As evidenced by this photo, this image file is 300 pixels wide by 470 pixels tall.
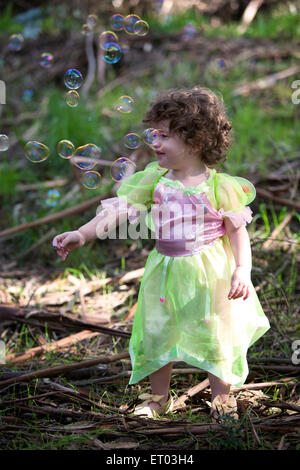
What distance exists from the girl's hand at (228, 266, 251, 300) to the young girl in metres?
0.01

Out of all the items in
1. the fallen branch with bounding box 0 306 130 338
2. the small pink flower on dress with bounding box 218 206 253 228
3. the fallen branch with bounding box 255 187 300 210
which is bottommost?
the fallen branch with bounding box 0 306 130 338

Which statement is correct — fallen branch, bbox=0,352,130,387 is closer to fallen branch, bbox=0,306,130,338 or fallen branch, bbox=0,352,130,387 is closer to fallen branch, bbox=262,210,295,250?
fallen branch, bbox=0,306,130,338

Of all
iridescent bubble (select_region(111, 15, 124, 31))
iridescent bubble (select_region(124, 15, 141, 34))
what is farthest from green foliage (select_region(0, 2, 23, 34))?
iridescent bubble (select_region(124, 15, 141, 34))

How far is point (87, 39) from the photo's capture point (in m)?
6.61

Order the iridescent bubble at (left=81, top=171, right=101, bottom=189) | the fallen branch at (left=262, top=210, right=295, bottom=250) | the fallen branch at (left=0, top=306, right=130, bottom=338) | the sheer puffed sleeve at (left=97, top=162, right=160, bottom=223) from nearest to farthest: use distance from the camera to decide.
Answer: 1. the sheer puffed sleeve at (left=97, top=162, right=160, bottom=223)
2. the iridescent bubble at (left=81, top=171, right=101, bottom=189)
3. the fallen branch at (left=0, top=306, right=130, bottom=338)
4. the fallen branch at (left=262, top=210, right=295, bottom=250)

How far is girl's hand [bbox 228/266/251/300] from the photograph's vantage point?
1989 mm

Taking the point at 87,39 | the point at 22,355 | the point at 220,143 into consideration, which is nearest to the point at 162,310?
the point at 220,143

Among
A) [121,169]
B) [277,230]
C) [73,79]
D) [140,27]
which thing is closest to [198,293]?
[121,169]

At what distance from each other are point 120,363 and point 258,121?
3116 millimetres

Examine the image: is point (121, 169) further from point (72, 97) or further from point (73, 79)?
point (73, 79)

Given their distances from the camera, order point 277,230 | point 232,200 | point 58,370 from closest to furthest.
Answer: point 232,200 < point 58,370 < point 277,230

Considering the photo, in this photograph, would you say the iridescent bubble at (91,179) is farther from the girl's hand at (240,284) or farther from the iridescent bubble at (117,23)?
the iridescent bubble at (117,23)

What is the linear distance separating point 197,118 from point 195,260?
0.53m

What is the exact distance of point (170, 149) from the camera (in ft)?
6.83
